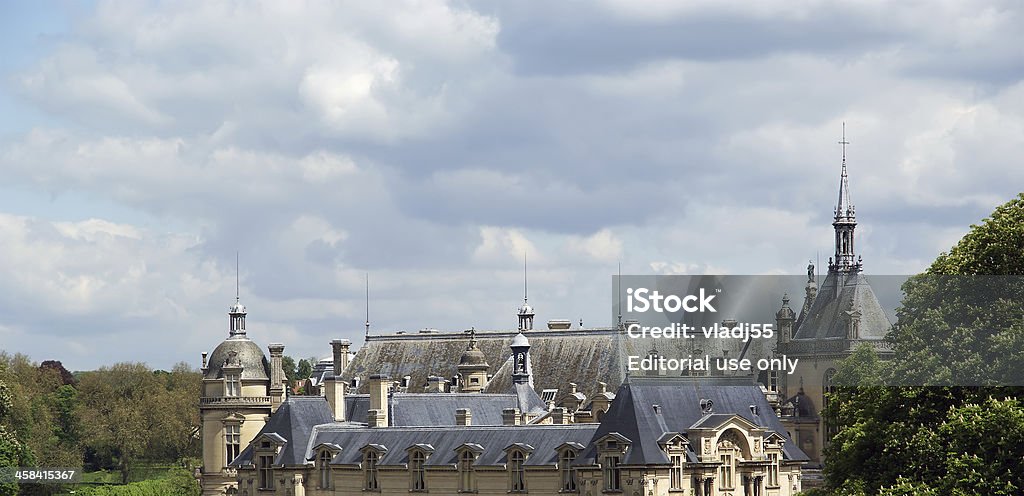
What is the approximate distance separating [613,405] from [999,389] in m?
26.8

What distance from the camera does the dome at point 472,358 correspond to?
113562 mm

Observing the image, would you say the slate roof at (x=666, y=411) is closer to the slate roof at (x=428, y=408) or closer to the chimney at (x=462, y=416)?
the chimney at (x=462, y=416)

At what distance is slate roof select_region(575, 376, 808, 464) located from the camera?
80688mm

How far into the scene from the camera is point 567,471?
269 ft

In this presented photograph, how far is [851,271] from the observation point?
414 feet

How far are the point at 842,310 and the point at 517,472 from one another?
45.8 m

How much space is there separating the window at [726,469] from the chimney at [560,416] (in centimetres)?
1670

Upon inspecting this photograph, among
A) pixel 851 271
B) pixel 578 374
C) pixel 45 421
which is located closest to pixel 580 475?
pixel 578 374

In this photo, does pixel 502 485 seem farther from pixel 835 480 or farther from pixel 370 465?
pixel 835 480

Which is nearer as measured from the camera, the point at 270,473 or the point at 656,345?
the point at 270,473

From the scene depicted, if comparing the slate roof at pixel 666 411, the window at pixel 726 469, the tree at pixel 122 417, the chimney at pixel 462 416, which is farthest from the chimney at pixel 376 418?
the tree at pixel 122 417

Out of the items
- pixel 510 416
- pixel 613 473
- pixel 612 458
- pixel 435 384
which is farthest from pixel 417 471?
pixel 435 384

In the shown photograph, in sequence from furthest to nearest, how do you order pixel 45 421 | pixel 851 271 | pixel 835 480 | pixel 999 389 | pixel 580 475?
pixel 45 421 < pixel 851 271 < pixel 580 475 < pixel 835 480 < pixel 999 389

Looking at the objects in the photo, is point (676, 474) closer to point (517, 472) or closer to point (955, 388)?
point (517, 472)
